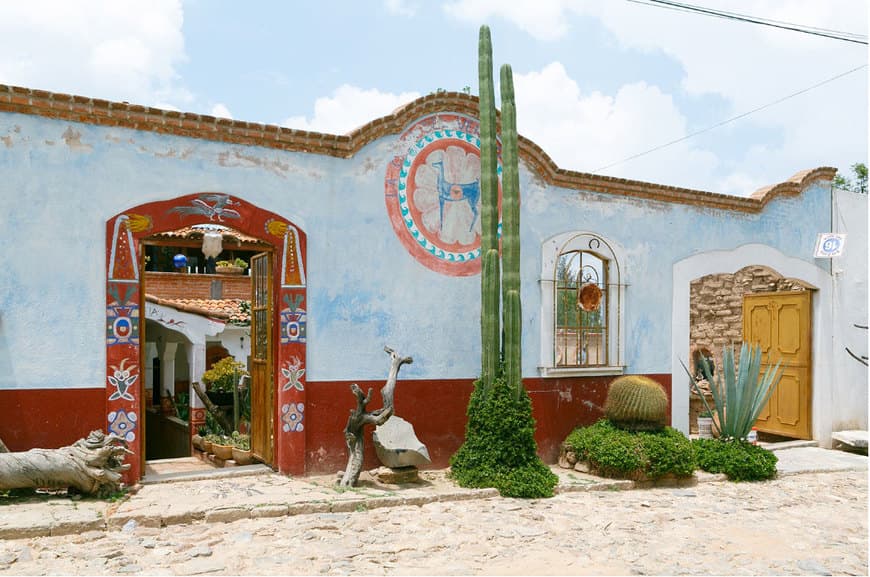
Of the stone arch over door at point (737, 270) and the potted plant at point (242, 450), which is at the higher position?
the stone arch over door at point (737, 270)

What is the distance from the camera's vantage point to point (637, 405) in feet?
30.0

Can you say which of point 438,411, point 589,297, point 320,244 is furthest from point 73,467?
point 589,297

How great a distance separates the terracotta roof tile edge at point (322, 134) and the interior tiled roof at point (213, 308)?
14.7 feet

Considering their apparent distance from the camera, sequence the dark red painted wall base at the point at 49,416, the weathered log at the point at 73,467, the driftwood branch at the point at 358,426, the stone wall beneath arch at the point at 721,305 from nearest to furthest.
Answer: the weathered log at the point at 73,467
the dark red painted wall base at the point at 49,416
the driftwood branch at the point at 358,426
the stone wall beneath arch at the point at 721,305

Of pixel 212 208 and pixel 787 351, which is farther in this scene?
pixel 787 351

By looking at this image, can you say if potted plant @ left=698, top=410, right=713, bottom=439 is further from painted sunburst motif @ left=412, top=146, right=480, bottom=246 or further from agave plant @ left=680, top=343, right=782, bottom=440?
painted sunburst motif @ left=412, top=146, right=480, bottom=246

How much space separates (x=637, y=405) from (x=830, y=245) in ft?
16.8

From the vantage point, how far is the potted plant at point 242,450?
29.2 ft

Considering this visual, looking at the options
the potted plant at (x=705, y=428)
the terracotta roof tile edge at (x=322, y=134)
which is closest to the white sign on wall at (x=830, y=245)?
the terracotta roof tile edge at (x=322, y=134)

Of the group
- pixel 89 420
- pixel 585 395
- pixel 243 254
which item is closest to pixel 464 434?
pixel 585 395

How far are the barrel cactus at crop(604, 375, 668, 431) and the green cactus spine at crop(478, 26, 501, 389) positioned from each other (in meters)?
1.82

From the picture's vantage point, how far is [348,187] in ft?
28.0

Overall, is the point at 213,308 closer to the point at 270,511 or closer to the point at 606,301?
the point at 606,301

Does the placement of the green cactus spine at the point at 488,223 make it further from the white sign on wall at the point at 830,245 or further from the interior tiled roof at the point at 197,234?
the white sign on wall at the point at 830,245
